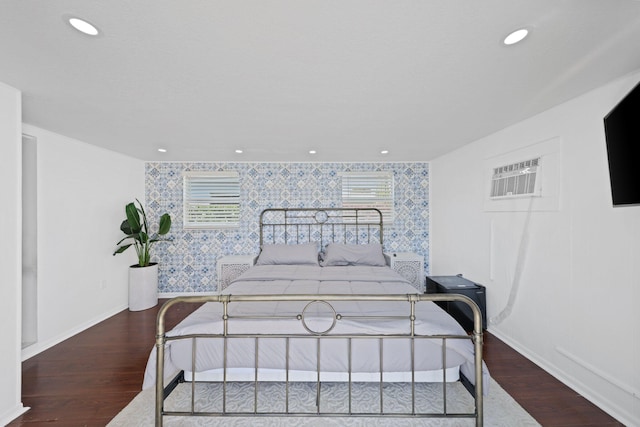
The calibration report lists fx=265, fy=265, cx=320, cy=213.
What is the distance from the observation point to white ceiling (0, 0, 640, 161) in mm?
1133

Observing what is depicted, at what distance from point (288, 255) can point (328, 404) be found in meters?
2.08

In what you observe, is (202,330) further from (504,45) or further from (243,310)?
(504,45)

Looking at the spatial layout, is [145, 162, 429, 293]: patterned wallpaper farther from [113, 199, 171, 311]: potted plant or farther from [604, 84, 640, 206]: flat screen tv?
[604, 84, 640, 206]: flat screen tv

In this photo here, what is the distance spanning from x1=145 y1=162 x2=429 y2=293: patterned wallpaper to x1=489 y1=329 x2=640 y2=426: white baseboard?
1.93 m

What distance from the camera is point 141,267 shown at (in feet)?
12.3

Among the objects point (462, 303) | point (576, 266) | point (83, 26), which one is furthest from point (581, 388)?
point (83, 26)

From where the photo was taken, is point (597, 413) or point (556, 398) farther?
point (556, 398)

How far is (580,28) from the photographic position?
124cm

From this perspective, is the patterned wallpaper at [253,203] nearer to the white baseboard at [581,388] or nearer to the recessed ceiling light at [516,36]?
the white baseboard at [581,388]

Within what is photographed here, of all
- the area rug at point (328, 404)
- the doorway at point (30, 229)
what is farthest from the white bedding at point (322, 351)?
the doorway at point (30, 229)

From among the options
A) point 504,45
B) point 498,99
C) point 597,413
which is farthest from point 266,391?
point 498,99

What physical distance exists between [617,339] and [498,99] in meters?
1.85

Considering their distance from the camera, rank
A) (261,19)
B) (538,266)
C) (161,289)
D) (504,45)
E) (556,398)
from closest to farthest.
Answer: (261,19) < (504,45) < (556,398) < (538,266) < (161,289)

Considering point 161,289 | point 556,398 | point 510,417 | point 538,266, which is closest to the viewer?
point 510,417
